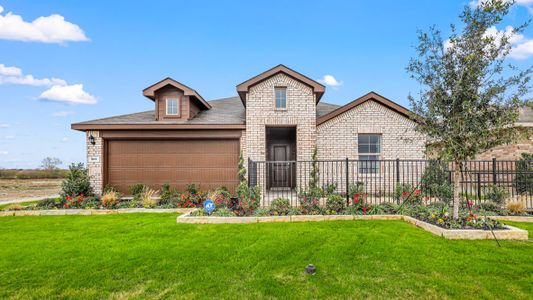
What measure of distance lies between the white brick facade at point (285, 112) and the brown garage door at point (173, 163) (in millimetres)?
1212

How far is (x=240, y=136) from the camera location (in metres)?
11.3

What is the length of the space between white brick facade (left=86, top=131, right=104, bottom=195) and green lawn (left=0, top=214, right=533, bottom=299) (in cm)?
460

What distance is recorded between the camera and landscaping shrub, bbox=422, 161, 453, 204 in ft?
29.5

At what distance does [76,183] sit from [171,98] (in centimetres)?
493

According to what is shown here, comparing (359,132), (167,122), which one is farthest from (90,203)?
(359,132)

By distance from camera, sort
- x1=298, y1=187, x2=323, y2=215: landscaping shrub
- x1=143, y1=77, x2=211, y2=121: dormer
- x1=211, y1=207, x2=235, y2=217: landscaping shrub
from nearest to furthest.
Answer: x1=211, y1=207, x2=235, y2=217: landscaping shrub, x1=298, y1=187, x2=323, y2=215: landscaping shrub, x1=143, y1=77, x2=211, y2=121: dormer

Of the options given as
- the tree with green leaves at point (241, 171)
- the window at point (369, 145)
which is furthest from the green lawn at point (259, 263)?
the window at point (369, 145)

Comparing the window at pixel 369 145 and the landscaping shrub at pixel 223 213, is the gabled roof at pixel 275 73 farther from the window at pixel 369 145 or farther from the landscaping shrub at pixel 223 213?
the landscaping shrub at pixel 223 213

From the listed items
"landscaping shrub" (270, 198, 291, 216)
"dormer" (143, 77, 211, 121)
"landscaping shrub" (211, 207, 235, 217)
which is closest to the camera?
"landscaping shrub" (211, 207, 235, 217)

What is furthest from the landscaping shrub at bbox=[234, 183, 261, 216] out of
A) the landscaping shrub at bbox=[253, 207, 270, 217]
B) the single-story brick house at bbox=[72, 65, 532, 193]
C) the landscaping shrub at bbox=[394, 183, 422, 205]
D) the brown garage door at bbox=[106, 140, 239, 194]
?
the landscaping shrub at bbox=[394, 183, 422, 205]

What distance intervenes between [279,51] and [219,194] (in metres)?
8.39

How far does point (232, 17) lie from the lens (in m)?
14.0

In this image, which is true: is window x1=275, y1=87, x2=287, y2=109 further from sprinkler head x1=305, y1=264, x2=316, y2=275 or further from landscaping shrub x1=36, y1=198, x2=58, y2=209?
landscaping shrub x1=36, y1=198, x2=58, y2=209

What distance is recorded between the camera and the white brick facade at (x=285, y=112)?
11.1 meters
